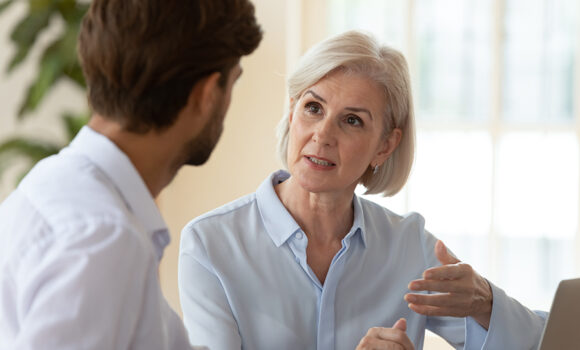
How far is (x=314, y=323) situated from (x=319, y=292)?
8 cm

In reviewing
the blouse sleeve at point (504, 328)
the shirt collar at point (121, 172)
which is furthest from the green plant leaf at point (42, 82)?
the shirt collar at point (121, 172)

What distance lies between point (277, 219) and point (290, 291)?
187 millimetres

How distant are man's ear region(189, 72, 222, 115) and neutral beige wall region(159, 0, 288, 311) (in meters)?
2.90

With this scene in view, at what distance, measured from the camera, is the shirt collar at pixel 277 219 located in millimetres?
1842

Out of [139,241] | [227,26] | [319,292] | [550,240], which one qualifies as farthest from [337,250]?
[550,240]

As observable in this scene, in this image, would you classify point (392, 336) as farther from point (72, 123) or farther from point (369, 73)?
point (72, 123)

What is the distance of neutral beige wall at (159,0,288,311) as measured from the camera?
401 cm

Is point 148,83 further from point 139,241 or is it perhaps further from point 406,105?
point 406,105

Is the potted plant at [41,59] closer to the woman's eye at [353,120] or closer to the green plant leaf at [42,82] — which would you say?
the green plant leaf at [42,82]

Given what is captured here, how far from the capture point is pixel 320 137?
1860 millimetres

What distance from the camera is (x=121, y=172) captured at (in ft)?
3.24

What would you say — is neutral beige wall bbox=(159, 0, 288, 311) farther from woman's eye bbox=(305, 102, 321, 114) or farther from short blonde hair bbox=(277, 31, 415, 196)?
woman's eye bbox=(305, 102, 321, 114)

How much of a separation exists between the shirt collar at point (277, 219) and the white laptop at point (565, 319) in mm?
631

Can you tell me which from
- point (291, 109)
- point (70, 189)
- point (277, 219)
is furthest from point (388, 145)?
point (70, 189)
